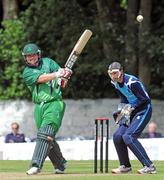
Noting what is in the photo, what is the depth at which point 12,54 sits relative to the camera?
94.7ft

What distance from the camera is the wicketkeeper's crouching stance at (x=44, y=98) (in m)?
12.2

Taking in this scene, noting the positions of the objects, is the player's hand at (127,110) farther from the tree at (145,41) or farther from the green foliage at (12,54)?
the green foliage at (12,54)

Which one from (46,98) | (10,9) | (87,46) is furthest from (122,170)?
(10,9)

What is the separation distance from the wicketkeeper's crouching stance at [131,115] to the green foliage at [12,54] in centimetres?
1627

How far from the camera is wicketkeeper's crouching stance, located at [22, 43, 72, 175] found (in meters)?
12.2

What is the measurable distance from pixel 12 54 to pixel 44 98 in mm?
16626

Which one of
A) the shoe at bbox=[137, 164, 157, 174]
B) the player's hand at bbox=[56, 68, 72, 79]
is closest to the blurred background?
the shoe at bbox=[137, 164, 157, 174]

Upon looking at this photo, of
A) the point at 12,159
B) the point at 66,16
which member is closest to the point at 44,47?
the point at 66,16

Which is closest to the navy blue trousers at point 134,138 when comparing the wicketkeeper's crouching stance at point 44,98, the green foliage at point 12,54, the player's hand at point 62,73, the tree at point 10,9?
the wicketkeeper's crouching stance at point 44,98

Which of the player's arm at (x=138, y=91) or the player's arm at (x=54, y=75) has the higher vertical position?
the player's arm at (x=54, y=75)

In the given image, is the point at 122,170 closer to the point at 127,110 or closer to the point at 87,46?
the point at 127,110

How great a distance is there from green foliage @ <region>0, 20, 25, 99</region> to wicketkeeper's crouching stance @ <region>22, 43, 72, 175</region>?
641 inches

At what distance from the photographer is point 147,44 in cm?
2627

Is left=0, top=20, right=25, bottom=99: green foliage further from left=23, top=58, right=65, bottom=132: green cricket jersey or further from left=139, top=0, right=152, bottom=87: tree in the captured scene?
left=23, top=58, right=65, bottom=132: green cricket jersey
